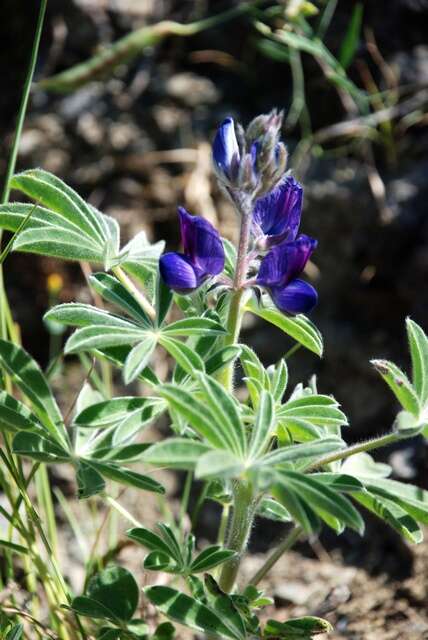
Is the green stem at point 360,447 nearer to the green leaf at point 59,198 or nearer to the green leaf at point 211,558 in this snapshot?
the green leaf at point 211,558

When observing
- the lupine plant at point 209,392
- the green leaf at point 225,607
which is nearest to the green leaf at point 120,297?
the lupine plant at point 209,392

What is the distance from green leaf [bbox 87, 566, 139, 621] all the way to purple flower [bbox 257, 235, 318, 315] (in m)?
0.73

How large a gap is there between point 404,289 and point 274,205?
1328mm

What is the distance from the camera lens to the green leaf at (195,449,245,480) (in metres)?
1.21

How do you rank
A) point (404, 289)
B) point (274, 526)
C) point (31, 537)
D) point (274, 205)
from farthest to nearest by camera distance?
point (404, 289) → point (274, 526) → point (31, 537) → point (274, 205)

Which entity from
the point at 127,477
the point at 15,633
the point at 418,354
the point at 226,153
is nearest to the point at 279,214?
the point at 226,153

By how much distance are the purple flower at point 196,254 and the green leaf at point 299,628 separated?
73cm

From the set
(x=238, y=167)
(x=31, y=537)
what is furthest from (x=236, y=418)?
(x=31, y=537)

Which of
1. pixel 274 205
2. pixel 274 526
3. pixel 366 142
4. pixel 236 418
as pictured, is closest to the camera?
pixel 236 418

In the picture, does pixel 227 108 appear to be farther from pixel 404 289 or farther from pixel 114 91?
pixel 404 289

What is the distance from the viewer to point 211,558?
164 cm

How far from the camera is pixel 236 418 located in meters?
1.41

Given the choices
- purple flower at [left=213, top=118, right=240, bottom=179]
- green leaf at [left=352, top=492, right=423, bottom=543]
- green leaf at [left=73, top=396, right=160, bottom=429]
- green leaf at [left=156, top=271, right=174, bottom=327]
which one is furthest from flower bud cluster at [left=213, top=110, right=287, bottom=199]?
green leaf at [left=352, top=492, right=423, bottom=543]

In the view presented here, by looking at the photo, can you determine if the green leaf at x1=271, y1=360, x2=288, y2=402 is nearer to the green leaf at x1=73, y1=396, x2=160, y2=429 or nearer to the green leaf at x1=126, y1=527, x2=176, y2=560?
the green leaf at x1=73, y1=396, x2=160, y2=429
